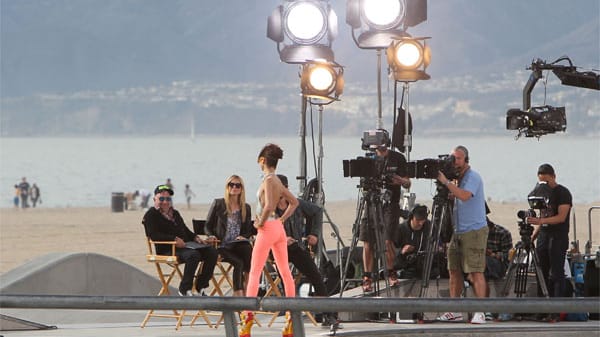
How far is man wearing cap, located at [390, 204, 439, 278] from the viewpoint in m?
11.0

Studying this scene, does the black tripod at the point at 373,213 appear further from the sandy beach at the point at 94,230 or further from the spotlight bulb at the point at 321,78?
the sandy beach at the point at 94,230

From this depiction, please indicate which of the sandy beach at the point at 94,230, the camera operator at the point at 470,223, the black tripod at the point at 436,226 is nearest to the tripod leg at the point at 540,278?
the camera operator at the point at 470,223

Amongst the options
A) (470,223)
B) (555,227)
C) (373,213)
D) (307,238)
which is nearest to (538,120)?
(555,227)

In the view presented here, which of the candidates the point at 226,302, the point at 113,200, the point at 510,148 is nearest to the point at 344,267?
the point at 226,302

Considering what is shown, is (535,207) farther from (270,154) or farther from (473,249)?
(270,154)

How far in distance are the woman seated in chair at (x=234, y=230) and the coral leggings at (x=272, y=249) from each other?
87 centimetres

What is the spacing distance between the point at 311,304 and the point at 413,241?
17.7ft

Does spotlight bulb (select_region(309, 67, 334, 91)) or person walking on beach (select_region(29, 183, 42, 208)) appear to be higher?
spotlight bulb (select_region(309, 67, 334, 91))

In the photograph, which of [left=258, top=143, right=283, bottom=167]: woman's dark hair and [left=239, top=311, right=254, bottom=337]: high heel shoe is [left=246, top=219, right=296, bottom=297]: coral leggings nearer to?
[left=239, top=311, right=254, bottom=337]: high heel shoe

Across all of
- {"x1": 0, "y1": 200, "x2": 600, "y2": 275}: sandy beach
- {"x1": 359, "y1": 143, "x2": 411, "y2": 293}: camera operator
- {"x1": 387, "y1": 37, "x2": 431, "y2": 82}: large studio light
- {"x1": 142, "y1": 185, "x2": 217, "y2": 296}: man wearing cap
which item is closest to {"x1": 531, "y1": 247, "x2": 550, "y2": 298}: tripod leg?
{"x1": 359, "y1": 143, "x2": 411, "y2": 293}: camera operator

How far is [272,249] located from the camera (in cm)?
874

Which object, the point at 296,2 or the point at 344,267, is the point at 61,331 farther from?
the point at 296,2

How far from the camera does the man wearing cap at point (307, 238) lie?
30.7 ft

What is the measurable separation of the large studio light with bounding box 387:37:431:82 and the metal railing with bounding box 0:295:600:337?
522cm
